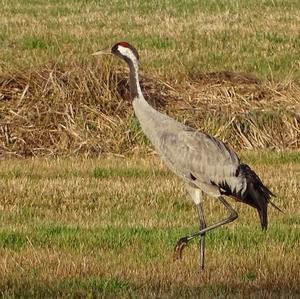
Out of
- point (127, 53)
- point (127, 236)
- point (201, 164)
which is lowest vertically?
point (127, 236)

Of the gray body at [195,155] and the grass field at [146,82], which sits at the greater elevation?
the gray body at [195,155]

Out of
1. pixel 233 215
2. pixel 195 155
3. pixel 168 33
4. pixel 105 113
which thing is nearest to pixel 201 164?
pixel 195 155

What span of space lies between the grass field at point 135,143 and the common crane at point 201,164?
0.45m

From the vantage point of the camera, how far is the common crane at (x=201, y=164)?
8664mm

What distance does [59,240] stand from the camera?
29.7 ft

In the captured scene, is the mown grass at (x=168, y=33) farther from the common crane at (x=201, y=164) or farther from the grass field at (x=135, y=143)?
the common crane at (x=201, y=164)

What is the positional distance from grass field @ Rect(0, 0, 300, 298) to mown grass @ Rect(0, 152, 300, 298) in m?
0.02

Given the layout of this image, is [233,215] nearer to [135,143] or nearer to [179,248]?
[179,248]

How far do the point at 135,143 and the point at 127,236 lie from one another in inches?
237

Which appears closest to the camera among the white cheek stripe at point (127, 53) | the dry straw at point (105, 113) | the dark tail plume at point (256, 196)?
the dark tail plume at point (256, 196)

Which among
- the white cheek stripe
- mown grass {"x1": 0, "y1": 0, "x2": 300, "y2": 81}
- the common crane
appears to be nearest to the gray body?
the common crane

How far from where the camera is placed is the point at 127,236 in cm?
920

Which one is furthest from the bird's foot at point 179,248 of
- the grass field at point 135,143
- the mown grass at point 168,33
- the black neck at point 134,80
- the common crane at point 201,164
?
the mown grass at point 168,33

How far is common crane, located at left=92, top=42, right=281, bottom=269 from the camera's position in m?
8.66
